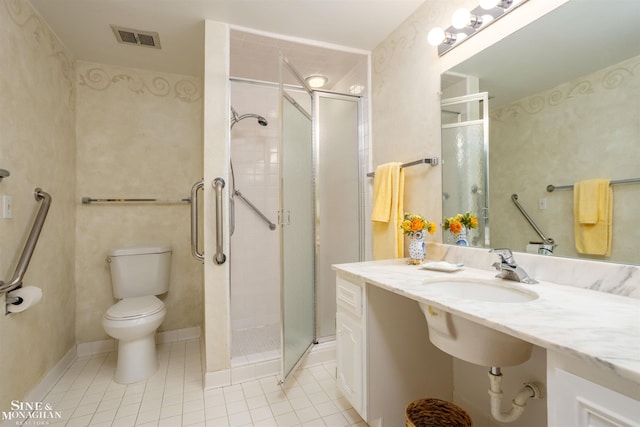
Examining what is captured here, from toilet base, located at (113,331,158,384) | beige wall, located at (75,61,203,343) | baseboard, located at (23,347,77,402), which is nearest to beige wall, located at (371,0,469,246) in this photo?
beige wall, located at (75,61,203,343)

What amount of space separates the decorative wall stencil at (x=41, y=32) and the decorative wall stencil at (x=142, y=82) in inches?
4.4

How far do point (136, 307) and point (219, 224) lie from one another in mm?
815

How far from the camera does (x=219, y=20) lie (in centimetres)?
183

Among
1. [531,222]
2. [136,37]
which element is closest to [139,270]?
[136,37]

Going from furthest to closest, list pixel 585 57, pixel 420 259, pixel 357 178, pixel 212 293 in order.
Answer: pixel 357 178 < pixel 212 293 < pixel 420 259 < pixel 585 57

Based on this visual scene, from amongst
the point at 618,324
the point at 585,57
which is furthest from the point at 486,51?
the point at 618,324

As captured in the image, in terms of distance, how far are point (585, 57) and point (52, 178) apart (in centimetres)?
278

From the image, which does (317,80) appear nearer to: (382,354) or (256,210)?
(256,210)

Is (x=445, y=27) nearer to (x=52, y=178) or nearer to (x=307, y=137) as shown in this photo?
(x=307, y=137)

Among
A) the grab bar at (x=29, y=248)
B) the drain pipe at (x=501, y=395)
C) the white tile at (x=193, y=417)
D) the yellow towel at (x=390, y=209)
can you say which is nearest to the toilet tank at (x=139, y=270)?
the grab bar at (x=29, y=248)

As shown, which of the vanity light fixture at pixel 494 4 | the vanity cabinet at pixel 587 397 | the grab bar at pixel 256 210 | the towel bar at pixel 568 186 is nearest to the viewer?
the vanity cabinet at pixel 587 397

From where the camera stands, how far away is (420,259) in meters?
1.54

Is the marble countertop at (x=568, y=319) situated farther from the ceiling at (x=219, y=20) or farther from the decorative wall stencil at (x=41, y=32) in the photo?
the decorative wall stencil at (x=41, y=32)

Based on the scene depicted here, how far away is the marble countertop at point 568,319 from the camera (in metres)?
0.55
